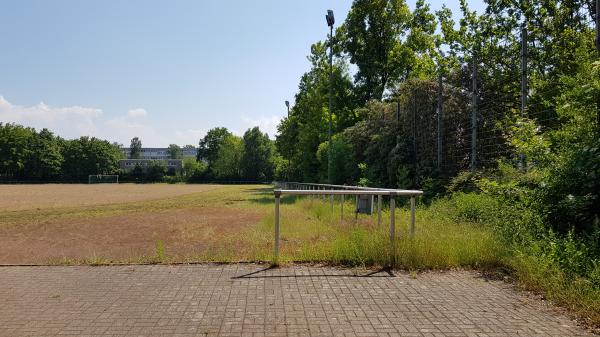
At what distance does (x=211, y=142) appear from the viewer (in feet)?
460

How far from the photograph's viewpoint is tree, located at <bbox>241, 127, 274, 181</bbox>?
10731cm

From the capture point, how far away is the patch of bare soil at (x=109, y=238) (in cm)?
890

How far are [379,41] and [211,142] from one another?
11045 cm

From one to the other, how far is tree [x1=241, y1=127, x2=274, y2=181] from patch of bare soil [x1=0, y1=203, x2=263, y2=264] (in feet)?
297

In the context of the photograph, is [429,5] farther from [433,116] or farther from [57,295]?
[57,295]

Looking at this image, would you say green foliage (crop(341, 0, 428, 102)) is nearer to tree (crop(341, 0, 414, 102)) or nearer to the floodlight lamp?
tree (crop(341, 0, 414, 102))

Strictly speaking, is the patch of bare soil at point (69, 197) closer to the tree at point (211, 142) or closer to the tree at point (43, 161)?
the tree at point (43, 161)

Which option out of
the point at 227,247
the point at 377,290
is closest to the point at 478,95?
the point at 227,247

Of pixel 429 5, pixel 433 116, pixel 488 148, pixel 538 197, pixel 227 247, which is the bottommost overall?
pixel 227 247

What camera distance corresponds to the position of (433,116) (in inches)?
628

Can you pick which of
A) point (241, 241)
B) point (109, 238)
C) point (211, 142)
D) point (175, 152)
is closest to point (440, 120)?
point (241, 241)

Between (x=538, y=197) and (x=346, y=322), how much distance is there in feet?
13.2

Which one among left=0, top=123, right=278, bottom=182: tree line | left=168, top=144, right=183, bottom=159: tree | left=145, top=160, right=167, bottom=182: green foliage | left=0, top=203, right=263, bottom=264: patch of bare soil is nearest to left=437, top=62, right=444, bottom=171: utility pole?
left=0, top=203, right=263, bottom=264: patch of bare soil

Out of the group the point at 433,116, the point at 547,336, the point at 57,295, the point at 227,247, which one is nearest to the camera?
the point at 547,336
